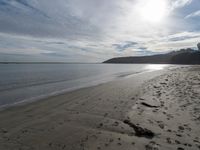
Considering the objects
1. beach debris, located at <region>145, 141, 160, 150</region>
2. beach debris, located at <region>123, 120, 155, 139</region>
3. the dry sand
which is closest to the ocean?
the dry sand

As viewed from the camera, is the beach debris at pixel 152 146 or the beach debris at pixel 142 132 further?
the beach debris at pixel 142 132

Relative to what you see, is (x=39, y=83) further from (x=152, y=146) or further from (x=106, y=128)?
(x=152, y=146)

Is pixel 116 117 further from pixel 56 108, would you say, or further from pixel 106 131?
pixel 56 108

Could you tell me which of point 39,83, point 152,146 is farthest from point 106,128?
point 39,83

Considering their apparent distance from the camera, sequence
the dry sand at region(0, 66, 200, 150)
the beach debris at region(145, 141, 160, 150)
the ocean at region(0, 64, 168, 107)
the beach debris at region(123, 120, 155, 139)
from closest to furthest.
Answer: the beach debris at region(145, 141, 160, 150) < the dry sand at region(0, 66, 200, 150) < the beach debris at region(123, 120, 155, 139) < the ocean at region(0, 64, 168, 107)

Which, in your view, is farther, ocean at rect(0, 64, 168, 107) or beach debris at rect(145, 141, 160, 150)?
ocean at rect(0, 64, 168, 107)

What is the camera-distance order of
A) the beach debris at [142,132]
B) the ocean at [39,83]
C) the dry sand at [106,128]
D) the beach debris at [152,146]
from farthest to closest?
the ocean at [39,83] → the beach debris at [142,132] → the dry sand at [106,128] → the beach debris at [152,146]

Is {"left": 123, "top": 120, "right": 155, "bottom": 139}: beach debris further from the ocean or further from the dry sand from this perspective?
the ocean

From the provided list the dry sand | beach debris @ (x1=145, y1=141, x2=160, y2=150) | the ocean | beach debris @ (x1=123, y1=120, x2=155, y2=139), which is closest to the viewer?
beach debris @ (x1=145, y1=141, x2=160, y2=150)

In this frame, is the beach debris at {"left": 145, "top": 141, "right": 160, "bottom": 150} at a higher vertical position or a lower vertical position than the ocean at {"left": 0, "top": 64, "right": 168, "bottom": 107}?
higher

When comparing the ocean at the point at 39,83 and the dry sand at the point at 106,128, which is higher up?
the dry sand at the point at 106,128

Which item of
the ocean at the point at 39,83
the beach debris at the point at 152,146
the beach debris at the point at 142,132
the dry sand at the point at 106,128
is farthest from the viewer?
the ocean at the point at 39,83

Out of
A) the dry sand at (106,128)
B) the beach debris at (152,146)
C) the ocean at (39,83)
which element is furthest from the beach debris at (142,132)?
the ocean at (39,83)

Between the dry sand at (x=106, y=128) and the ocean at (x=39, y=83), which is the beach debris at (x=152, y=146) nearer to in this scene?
the dry sand at (x=106, y=128)
